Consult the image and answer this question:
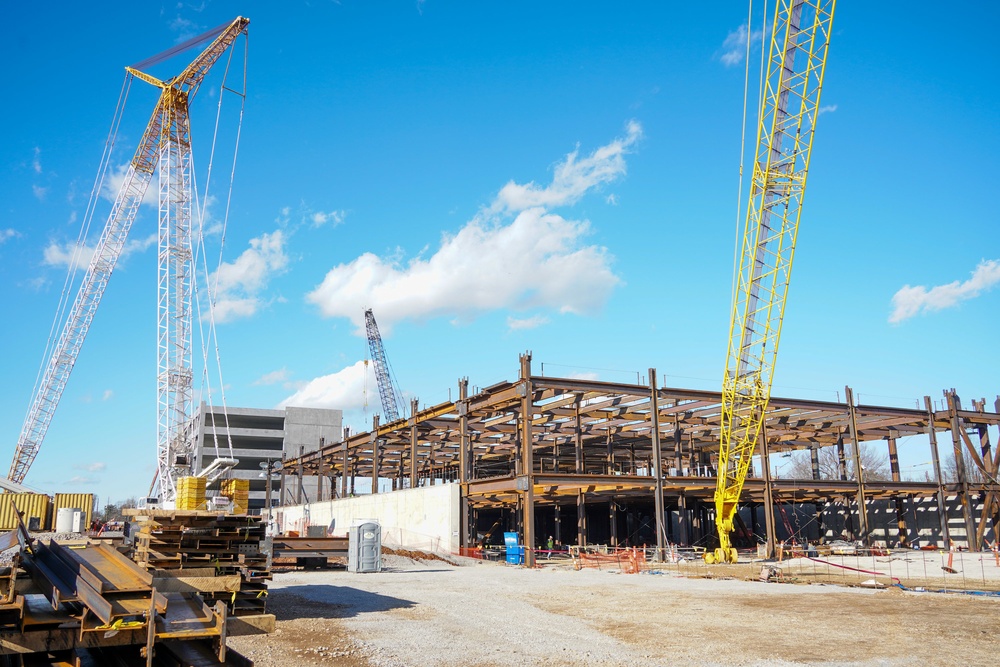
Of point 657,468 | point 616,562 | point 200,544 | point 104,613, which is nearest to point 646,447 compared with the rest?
point 657,468

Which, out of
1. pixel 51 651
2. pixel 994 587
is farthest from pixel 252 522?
pixel 994 587

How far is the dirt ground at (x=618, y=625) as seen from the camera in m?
12.1

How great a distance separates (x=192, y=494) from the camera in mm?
21250

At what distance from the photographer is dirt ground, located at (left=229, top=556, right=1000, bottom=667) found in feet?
39.6

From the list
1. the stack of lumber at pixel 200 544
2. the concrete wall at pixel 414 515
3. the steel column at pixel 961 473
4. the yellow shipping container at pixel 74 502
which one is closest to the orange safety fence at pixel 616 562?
the concrete wall at pixel 414 515

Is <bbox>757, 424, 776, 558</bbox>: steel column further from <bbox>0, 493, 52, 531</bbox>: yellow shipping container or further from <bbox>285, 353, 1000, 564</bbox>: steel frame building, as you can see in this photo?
<bbox>0, 493, 52, 531</bbox>: yellow shipping container

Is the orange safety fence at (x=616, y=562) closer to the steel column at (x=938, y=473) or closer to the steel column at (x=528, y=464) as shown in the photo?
the steel column at (x=528, y=464)

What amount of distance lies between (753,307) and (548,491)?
1457cm

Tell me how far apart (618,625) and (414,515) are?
30.6 metres

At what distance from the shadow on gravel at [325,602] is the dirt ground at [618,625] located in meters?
0.03

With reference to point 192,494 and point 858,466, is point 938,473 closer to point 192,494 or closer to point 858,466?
point 858,466

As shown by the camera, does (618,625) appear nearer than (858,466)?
Yes

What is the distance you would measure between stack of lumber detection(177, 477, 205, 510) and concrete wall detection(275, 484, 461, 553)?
20409mm

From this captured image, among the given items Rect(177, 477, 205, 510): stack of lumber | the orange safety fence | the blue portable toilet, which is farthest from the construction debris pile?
the blue portable toilet
